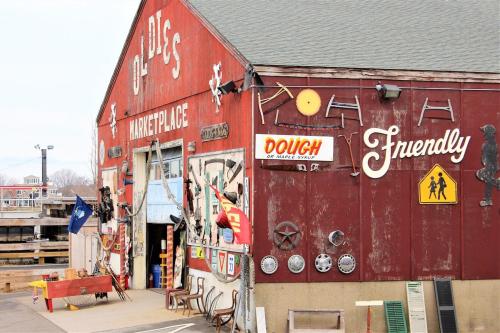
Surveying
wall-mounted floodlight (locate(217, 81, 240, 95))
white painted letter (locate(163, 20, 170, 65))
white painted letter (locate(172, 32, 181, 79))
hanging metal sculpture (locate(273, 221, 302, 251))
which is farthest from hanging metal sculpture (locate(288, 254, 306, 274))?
white painted letter (locate(163, 20, 170, 65))

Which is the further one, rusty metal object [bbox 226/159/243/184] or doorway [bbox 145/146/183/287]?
doorway [bbox 145/146/183/287]

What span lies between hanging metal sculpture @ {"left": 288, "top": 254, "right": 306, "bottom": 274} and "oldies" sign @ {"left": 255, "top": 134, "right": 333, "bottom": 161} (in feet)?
7.08

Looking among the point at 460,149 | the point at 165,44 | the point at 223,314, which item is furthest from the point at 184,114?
the point at 460,149

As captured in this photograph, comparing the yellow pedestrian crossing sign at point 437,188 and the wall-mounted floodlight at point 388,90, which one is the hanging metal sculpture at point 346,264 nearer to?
the yellow pedestrian crossing sign at point 437,188

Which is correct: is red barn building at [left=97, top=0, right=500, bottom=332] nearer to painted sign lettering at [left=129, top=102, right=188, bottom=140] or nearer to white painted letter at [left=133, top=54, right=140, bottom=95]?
painted sign lettering at [left=129, top=102, right=188, bottom=140]

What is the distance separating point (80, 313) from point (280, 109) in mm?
8536

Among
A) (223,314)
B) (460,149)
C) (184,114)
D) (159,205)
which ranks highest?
(184,114)

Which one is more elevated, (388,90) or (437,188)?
(388,90)

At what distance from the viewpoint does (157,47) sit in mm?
24359

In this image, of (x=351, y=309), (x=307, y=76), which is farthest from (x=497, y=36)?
(x=351, y=309)

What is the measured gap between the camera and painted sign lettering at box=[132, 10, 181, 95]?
890 inches

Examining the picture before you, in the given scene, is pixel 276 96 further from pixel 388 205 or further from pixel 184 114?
pixel 184 114

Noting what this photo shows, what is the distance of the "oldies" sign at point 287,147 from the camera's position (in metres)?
16.8

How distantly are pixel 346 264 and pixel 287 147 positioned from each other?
9.35 ft
